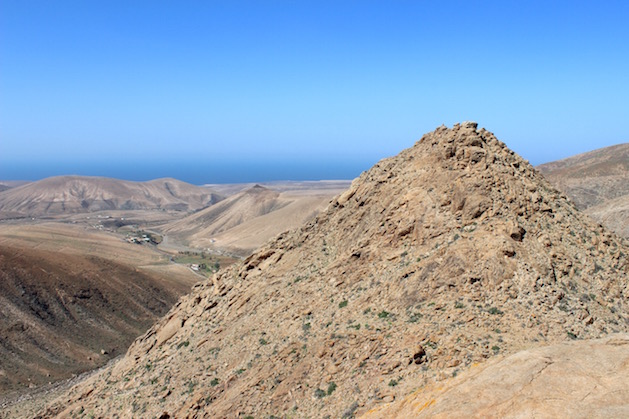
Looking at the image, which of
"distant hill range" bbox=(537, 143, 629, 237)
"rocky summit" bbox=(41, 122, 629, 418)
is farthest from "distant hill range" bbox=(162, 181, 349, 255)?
"rocky summit" bbox=(41, 122, 629, 418)

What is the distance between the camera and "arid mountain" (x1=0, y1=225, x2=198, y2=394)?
113 ft

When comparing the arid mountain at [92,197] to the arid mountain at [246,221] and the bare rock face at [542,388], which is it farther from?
the bare rock face at [542,388]

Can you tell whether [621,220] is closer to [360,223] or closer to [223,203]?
[360,223]

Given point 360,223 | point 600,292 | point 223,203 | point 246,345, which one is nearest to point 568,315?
point 600,292

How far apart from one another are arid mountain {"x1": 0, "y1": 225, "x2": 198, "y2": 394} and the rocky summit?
14.7 meters

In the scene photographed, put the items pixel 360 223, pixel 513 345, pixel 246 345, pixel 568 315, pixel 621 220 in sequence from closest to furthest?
pixel 513 345 → pixel 568 315 → pixel 246 345 → pixel 360 223 → pixel 621 220

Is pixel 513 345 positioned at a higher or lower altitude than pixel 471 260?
lower

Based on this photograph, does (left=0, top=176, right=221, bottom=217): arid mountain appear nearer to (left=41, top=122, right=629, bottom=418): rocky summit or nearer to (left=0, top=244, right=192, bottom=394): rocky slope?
(left=0, top=244, right=192, bottom=394): rocky slope

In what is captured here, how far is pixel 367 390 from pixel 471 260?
4553 millimetres

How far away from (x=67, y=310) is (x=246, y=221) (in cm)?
6517

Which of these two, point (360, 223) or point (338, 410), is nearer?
point (338, 410)

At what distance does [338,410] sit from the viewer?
1230cm

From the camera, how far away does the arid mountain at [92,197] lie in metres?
145

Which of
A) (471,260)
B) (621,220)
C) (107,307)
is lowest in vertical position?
(107,307)
